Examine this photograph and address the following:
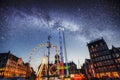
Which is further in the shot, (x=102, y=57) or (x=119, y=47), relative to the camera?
(x=102, y=57)

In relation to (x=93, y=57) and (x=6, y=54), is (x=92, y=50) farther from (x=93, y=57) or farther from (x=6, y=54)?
(x=6, y=54)

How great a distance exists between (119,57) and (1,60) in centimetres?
5925

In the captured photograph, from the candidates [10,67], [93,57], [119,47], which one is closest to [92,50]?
[93,57]

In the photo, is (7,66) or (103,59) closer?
(103,59)

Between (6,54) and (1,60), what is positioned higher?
(6,54)

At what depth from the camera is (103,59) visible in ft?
163

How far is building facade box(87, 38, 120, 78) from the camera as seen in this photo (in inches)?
1800

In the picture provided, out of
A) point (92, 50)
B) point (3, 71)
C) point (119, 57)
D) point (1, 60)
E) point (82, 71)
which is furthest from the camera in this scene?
point (82, 71)

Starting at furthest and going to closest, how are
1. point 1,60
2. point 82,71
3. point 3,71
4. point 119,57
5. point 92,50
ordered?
point 82,71
point 92,50
point 1,60
point 3,71
point 119,57

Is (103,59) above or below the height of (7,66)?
above

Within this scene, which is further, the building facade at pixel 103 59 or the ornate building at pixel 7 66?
the ornate building at pixel 7 66

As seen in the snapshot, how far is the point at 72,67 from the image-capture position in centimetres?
8131

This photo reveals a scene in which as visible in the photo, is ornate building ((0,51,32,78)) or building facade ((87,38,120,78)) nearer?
building facade ((87,38,120,78))

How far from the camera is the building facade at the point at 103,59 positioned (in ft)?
150
